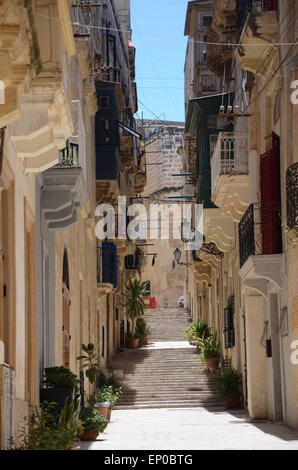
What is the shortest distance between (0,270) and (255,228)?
864 centimetres

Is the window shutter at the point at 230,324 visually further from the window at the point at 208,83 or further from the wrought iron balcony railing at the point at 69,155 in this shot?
the window at the point at 208,83

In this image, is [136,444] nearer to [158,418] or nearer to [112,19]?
[158,418]

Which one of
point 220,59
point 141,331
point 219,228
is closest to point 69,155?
point 219,228

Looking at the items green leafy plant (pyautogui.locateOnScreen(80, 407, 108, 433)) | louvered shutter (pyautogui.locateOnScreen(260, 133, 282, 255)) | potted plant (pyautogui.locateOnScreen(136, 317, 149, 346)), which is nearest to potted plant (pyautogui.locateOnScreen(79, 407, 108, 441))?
green leafy plant (pyautogui.locateOnScreen(80, 407, 108, 433))

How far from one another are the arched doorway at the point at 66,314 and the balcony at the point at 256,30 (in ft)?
17.6

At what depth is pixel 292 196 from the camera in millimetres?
14703

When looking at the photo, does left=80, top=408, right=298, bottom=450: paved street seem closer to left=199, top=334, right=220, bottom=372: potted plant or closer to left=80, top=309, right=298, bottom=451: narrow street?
left=80, top=309, right=298, bottom=451: narrow street

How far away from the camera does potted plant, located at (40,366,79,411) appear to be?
513 inches

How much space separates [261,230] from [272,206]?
748 millimetres

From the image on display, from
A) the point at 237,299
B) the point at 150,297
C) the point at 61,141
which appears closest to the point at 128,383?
the point at 237,299

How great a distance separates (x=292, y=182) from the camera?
1477 cm

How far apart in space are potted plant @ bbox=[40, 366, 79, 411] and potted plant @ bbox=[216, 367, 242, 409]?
10858mm

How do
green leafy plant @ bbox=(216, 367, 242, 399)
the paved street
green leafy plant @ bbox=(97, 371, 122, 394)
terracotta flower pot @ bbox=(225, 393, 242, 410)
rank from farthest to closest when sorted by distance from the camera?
green leafy plant @ bbox=(97, 371, 122, 394) → terracotta flower pot @ bbox=(225, 393, 242, 410) → green leafy plant @ bbox=(216, 367, 242, 399) → the paved street

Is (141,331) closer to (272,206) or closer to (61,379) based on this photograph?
(272,206)
